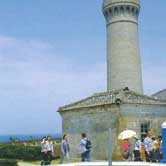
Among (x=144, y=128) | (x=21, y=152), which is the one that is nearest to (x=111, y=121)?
(x=144, y=128)

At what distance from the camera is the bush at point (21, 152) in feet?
112

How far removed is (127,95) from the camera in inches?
1037

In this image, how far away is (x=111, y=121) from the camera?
25562 millimetres

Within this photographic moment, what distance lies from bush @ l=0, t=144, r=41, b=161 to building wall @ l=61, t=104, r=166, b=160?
19.9 feet

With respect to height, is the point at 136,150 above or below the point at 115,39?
below

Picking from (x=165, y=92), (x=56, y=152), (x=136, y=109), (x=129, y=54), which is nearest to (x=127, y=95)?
(x=136, y=109)

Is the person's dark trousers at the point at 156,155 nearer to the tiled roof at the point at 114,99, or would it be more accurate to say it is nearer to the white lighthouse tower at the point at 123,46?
the tiled roof at the point at 114,99

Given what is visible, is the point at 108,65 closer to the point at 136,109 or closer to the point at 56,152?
the point at 56,152

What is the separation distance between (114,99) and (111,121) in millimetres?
1366

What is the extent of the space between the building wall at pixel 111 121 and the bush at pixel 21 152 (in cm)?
606

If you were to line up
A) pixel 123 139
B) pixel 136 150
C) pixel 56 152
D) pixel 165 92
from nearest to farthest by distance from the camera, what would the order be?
1. pixel 136 150
2. pixel 123 139
3. pixel 56 152
4. pixel 165 92

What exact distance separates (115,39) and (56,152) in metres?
14.8

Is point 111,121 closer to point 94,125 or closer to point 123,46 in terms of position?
point 94,125

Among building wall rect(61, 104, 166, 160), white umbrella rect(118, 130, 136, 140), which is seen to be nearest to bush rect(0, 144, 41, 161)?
building wall rect(61, 104, 166, 160)
